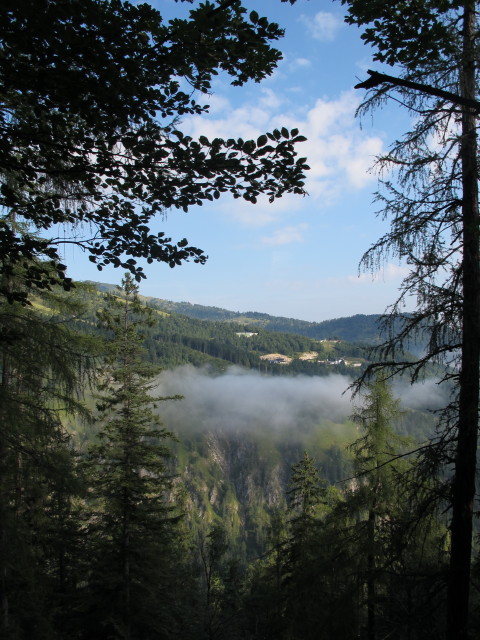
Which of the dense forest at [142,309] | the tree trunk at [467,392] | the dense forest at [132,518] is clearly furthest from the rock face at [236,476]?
the tree trunk at [467,392]

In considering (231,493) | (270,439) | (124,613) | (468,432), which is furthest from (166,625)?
(270,439)

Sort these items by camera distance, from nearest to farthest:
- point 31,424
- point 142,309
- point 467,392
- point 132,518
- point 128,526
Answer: point 467,392
point 31,424
point 132,518
point 128,526
point 142,309

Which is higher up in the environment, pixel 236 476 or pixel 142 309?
pixel 142 309

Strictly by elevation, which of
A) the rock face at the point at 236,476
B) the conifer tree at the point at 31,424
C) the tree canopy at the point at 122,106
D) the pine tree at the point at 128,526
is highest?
the tree canopy at the point at 122,106

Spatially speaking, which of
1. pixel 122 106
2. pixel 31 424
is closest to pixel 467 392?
pixel 122 106

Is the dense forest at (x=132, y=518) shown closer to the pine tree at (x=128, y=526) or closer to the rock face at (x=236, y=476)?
the pine tree at (x=128, y=526)

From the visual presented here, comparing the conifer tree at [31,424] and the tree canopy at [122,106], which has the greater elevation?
the tree canopy at [122,106]

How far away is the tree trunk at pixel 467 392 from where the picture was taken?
16.9 ft

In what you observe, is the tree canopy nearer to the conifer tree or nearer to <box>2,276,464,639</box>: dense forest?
<box>2,276,464,639</box>: dense forest

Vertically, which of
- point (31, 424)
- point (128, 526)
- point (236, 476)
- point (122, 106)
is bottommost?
point (236, 476)

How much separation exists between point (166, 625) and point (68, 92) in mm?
14846

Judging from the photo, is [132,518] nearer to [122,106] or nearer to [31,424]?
[31,424]

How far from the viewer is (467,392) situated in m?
5.36

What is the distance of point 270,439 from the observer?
18175 cm
